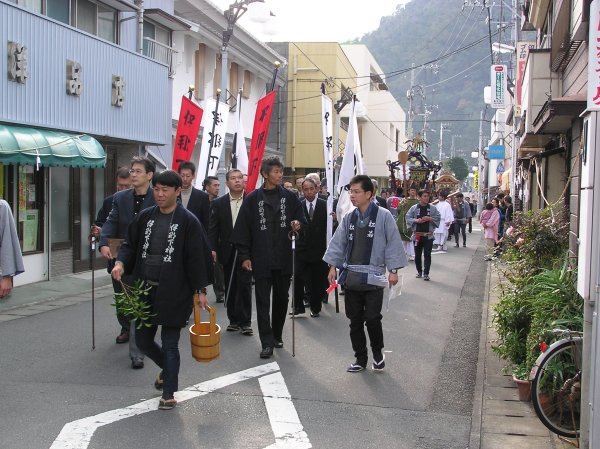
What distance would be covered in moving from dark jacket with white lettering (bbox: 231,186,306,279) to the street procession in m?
0.02

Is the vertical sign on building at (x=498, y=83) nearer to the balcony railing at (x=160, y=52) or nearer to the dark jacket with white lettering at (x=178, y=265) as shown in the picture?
the balcony railing at (x=160, y=52)

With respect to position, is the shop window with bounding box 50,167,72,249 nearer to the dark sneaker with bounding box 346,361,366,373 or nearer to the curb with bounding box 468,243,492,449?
the curb with bounding box 468,243,492,449

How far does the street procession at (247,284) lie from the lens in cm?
552

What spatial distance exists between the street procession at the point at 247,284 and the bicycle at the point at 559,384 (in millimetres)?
17

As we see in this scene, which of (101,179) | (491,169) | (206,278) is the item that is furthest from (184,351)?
(491,169)

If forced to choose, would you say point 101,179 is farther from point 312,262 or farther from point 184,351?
point 184,351

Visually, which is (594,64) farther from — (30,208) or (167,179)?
(30,208)

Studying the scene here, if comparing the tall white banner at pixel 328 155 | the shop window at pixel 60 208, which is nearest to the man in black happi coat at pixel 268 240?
the tall white banner at pixel 328 155

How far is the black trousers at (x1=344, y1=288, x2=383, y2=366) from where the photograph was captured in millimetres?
7309

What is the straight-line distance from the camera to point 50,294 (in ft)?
41.6

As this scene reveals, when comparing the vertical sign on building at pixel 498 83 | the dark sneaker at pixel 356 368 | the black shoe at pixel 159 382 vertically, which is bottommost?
the dark sneaker at pixel 356 368

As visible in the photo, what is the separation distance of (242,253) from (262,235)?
0.31 metres

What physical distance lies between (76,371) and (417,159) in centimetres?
2420

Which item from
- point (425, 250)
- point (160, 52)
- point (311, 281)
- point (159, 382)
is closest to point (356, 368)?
point (159, 382)
